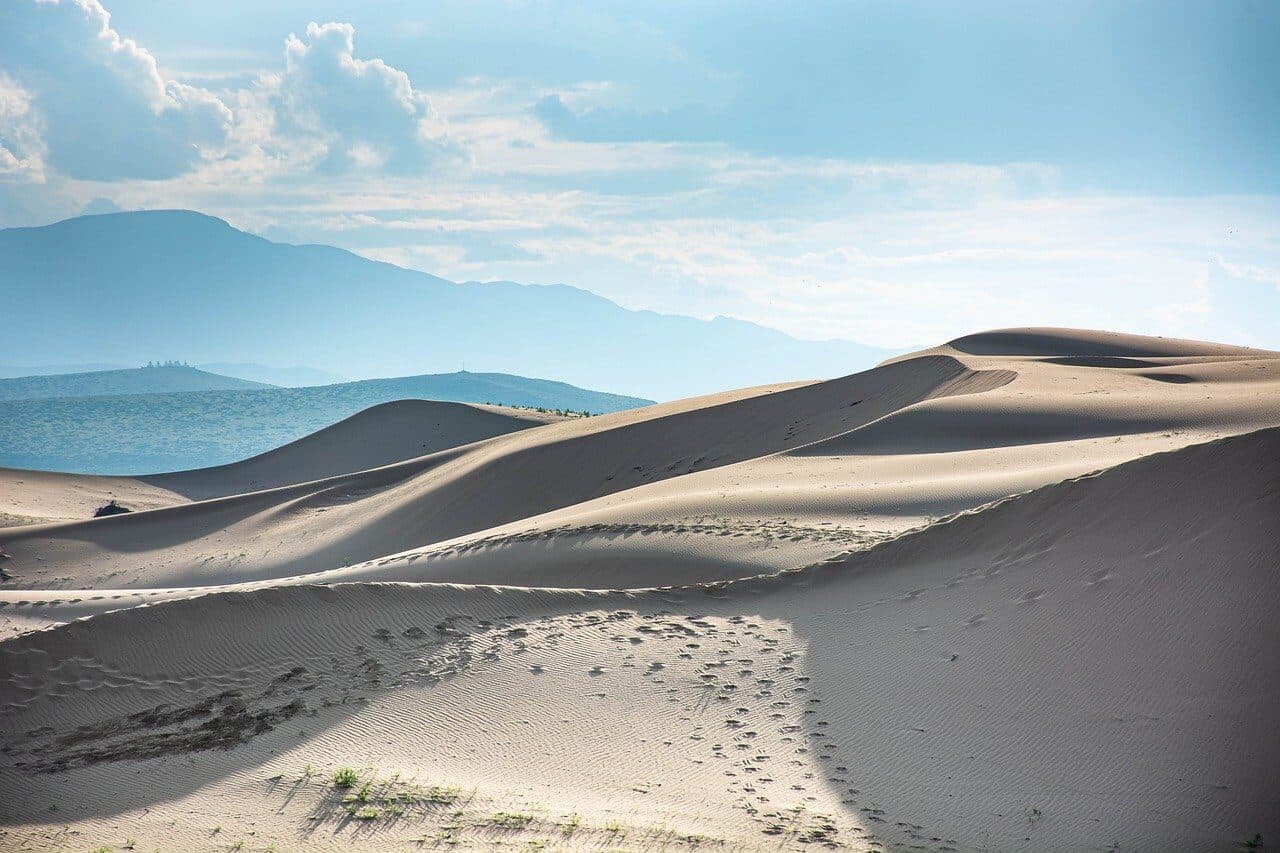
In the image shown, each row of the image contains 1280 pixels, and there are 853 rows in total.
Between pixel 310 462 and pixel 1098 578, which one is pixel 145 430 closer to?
pixel 310 462

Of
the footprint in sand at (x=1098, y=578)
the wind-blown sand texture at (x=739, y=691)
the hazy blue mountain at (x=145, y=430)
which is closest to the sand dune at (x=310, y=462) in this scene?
the wind-blown sand texture at (x=739, y=691)

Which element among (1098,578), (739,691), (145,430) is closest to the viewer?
(739,691)

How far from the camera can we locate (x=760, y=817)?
613 cm

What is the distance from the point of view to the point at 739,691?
27.1ft

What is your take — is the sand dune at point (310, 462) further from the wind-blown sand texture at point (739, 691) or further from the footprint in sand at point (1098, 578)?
the footprint in sand at point (1098, 578)

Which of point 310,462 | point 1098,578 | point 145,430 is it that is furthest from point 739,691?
point 145,430

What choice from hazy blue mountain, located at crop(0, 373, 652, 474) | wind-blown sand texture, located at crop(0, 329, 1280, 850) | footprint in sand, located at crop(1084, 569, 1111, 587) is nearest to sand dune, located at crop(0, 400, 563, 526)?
wind-blown sand texture, located at crop(0, 329, 1280, 850)

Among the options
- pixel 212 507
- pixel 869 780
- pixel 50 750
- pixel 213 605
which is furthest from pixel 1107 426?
pixel 212 507

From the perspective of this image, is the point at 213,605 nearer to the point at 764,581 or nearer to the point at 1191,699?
the point at 764,581

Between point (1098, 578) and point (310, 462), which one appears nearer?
point (1098, 578)

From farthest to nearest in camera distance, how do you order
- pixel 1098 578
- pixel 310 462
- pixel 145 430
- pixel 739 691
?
pixel 145 430 < pixel 310 462 < pixel 1098 578 < pixel 739 691

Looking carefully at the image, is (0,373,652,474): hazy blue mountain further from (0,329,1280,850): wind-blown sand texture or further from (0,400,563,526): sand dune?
(0,329,1280,850): wind-blown sand texture

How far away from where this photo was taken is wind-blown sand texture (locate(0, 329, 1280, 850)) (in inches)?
238

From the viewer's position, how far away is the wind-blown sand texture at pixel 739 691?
6.05 m
